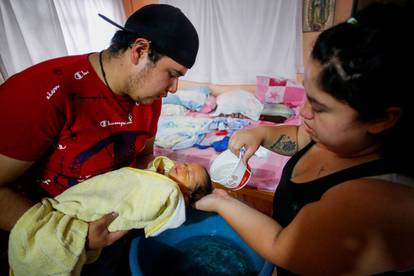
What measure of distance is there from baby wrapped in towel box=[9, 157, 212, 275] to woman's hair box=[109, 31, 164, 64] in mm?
584

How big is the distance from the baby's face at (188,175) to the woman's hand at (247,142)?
0.32m

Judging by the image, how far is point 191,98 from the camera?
3.31 m

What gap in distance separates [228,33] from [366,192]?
3.13 meters

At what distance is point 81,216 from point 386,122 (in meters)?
1.19

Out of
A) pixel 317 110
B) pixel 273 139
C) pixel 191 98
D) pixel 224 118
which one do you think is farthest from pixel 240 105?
pixel 317 110

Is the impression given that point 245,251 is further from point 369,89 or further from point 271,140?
point 369,89

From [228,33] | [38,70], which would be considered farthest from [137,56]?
[228,33]

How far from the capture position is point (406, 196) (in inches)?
22.1

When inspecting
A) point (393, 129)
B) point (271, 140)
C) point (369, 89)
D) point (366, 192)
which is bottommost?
point (271, 140)

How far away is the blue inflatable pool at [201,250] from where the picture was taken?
4.03ft

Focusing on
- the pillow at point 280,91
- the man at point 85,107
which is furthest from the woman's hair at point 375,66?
the pillow at point 280,91

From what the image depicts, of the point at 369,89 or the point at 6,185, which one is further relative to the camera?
the point at 6,185

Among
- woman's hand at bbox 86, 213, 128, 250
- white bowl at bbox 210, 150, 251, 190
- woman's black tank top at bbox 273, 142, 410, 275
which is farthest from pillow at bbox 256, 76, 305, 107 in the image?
woman's hand at bbox 86, 213, 128, 250

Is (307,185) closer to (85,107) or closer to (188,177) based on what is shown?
(188,177)
